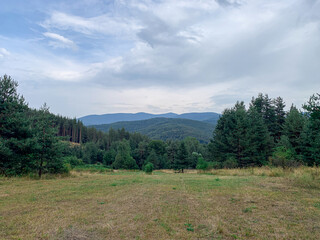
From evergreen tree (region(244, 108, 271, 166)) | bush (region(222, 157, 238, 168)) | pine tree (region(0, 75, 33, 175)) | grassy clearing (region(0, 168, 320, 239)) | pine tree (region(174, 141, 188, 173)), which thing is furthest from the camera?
pine tree (region(174, 141, 188, 173))

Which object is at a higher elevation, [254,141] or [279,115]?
[279,115]

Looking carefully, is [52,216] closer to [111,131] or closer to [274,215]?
[274,215]

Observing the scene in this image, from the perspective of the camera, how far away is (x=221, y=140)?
37.3m

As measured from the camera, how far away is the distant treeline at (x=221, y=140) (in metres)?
15.8

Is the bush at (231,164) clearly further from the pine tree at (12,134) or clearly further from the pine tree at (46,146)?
the pine tree at (12,134)

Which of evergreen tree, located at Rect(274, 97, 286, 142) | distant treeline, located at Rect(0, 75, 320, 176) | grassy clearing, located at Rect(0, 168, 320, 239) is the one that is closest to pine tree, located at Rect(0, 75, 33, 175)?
distant treeline, located at Rect(0, 75, 320, 176)

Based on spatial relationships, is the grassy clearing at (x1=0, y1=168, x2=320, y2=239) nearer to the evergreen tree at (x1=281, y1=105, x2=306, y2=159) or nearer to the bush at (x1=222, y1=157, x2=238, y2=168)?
the bush at (x1=222, y1=157, x2=238, y2=168)

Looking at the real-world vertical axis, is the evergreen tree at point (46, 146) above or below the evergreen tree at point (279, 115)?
below

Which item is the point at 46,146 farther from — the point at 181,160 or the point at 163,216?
the point at 181,160

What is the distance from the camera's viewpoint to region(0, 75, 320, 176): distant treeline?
1576 centimetres

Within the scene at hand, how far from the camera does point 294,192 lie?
27.4 feet

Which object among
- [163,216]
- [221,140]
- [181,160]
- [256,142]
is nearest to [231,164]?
[256,142]

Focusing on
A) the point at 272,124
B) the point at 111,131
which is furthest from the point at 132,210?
the point at 111,131

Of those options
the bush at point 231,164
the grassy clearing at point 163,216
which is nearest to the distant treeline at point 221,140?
the bush at point 231,164
